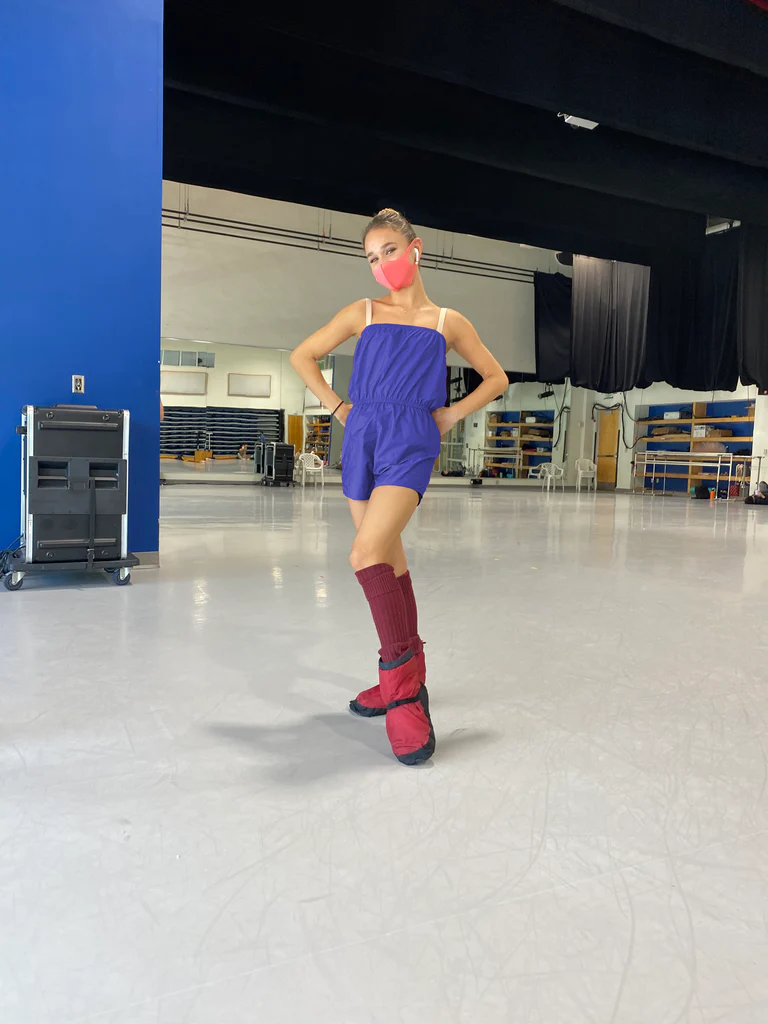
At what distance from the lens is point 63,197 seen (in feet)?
12.5

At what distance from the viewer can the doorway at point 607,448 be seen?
17906mm

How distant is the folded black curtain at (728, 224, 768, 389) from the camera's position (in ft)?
37.4

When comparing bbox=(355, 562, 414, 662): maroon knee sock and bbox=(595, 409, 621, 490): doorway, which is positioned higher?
bbox=(595, 409, 621, 490): doorway

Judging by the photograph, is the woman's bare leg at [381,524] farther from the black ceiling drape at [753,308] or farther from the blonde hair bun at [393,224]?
the black ceiling drape at [753,308]

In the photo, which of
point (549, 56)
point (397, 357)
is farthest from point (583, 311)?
point (397, 357)

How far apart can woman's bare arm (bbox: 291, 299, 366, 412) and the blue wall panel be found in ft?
7.72

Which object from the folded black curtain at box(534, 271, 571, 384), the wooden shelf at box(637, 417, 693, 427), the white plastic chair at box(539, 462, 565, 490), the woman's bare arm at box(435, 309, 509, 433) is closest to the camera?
the woman's bare arm at box(435, 309, 509, 433)

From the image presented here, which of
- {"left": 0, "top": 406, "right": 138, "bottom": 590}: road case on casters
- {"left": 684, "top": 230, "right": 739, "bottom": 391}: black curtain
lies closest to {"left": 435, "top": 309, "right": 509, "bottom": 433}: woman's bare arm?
{"left": 0, "top": 406, "right": 138, "bottom": 590}: road case on casters

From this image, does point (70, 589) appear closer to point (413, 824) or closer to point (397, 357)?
point (397, 357)

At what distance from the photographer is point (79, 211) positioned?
384 centimetres

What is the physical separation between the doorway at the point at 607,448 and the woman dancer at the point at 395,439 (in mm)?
16917

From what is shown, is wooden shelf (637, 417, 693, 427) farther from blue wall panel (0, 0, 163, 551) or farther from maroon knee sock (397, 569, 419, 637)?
maroon knee sock (397, 569, 419, 637)

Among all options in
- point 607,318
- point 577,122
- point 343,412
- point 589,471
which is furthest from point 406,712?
point 589,471

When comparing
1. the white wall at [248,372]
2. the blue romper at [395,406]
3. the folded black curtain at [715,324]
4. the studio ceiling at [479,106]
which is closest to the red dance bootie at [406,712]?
the blue romper at [395,406]
